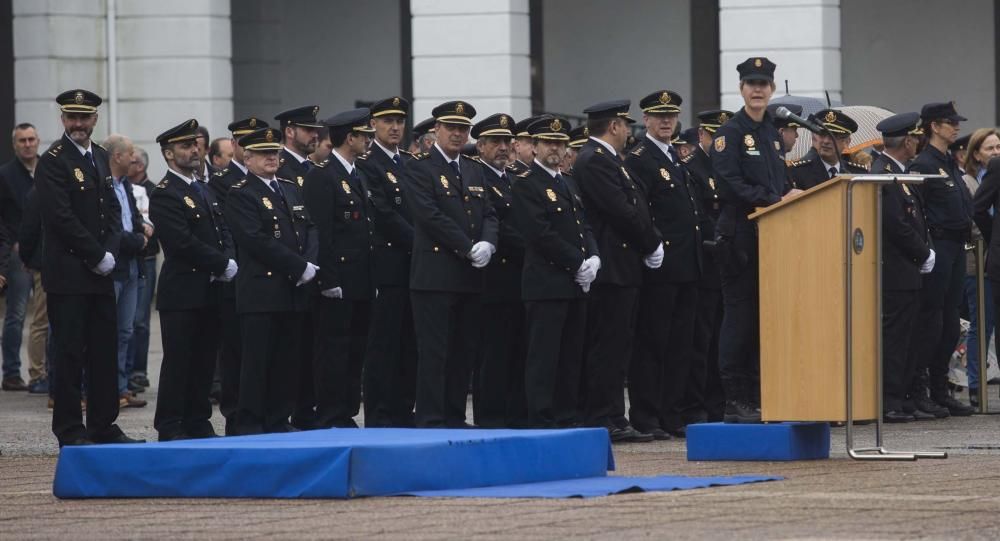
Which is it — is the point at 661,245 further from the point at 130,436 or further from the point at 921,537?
the point at 921,537

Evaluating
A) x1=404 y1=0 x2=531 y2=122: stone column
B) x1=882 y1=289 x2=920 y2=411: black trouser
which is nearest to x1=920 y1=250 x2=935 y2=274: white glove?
x1=882 y1=289 x2=920 y2=411: black trouser

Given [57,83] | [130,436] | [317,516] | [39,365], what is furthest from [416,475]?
[57,83]

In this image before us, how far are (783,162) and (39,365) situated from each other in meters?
6.26

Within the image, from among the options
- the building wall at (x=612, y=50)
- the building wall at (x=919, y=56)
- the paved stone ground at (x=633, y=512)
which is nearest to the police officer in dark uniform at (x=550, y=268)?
the paved stone ground at (x=633, y=512)

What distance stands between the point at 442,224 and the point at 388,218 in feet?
2.82

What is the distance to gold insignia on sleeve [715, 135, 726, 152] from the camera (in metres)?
11.7

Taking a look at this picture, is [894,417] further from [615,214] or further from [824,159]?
[615,214]

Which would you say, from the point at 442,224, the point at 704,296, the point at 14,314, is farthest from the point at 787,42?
the point at 442,224

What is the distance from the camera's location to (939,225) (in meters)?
A: 13.6

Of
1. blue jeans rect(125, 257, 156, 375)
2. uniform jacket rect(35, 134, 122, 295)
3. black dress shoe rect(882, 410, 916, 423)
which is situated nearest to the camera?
uniform jacket rect(35, 134, 122, 295)

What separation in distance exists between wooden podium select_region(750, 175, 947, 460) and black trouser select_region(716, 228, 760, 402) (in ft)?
5.13

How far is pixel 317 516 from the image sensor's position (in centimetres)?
834

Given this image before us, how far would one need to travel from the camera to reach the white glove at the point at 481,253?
1173cm

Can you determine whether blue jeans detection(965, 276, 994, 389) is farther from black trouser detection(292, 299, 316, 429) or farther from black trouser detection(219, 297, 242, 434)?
black trouser detection(219, 297, 242, 434)
